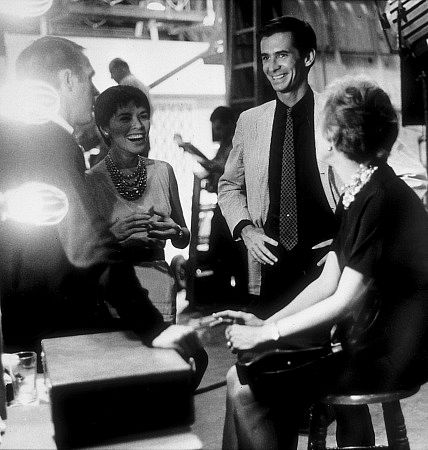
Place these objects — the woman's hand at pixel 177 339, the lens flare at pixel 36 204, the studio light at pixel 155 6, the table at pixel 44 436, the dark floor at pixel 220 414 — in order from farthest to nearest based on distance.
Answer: the dark floor at pixel 220 414 → the studio light at pixel 155 6 → the lens flare at pixel 36 204 → the woman's hand at pixel 177 339 → the table at pixel 44 436

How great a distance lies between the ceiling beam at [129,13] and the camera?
2.04 meters

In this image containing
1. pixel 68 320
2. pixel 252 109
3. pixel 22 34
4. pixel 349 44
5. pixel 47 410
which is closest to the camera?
pixel 47 410

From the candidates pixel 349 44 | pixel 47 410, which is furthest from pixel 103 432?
pixel 349 44

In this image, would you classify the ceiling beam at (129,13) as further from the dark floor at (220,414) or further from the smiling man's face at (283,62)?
the dark floor at (220,414)

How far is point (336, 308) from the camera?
1.56 metres

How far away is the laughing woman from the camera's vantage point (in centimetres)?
204

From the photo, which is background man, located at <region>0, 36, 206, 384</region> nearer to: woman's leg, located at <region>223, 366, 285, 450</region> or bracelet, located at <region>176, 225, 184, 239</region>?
bracelet, located at <region>176, 225, 184, 239</region>

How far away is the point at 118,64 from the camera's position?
6.72 feet

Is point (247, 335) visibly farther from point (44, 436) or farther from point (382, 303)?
point (44, 436)

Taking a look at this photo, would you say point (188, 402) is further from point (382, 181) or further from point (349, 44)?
point (349, 44)

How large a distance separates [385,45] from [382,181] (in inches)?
48.3

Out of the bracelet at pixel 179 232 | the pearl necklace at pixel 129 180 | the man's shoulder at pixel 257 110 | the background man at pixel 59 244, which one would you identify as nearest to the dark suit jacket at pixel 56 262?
the background man at pixel 59 244

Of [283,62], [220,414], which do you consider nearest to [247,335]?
[283,62]

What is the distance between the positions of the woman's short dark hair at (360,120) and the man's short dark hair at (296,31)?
53cm
